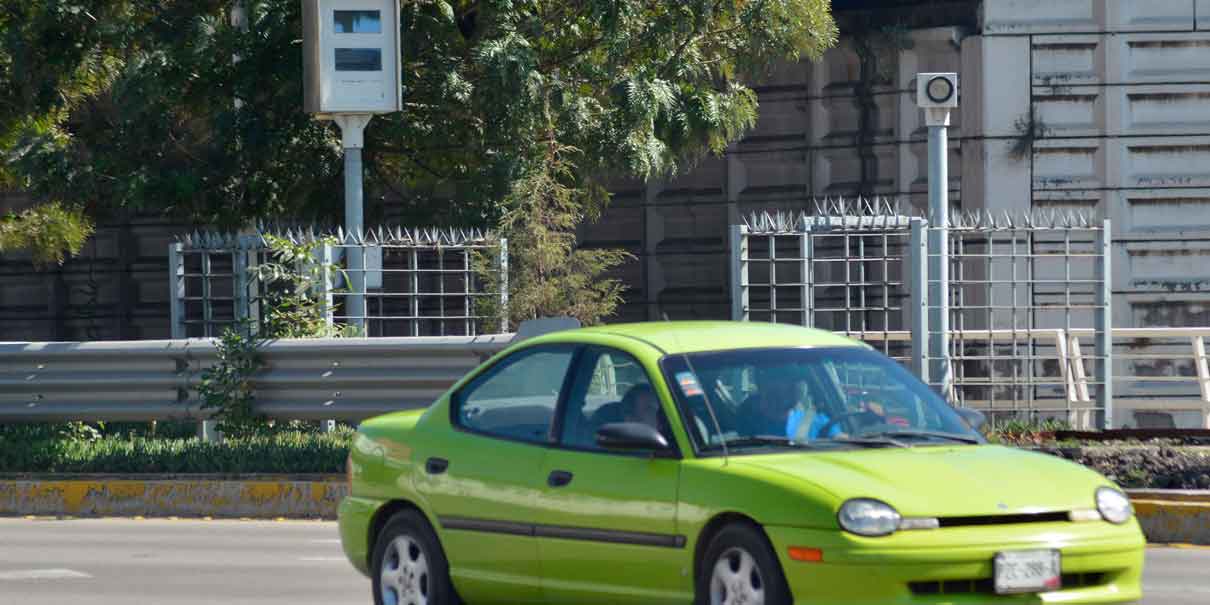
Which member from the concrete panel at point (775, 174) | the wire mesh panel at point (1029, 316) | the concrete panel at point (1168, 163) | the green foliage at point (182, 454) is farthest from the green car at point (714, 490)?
the concrete panel at point (775, 174)

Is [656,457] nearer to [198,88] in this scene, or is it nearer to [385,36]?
[385,36]

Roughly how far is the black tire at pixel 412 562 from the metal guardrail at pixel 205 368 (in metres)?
6.83

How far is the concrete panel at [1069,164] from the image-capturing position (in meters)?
21.8

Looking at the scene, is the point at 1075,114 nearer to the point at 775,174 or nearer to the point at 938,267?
the point at 775,174

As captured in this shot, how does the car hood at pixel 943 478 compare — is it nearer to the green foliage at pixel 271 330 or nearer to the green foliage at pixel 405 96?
the green foliage at pixel 271 330

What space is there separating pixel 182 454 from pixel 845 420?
924 centimetres

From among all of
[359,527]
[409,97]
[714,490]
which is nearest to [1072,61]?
[409,97]

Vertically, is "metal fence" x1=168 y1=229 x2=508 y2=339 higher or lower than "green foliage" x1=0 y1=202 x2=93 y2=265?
lower

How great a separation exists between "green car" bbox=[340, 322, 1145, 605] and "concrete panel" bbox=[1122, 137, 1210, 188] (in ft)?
44.8

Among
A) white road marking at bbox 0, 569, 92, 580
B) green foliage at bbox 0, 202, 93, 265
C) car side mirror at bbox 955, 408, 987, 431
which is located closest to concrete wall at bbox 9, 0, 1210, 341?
green foliage at bbox 0, 202, 93, 265

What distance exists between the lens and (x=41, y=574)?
11.7 metres

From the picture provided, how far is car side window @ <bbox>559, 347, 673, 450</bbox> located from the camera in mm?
8289

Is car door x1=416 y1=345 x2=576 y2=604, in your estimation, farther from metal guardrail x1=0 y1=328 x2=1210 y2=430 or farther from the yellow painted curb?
metal guardrail x1=0 y1=328 x2=1210 y2=430

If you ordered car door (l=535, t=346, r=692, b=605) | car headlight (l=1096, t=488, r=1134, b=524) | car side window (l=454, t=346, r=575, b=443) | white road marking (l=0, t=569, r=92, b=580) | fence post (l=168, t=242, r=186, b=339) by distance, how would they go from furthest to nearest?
fence post (l=168, t=242, r=186, b=339), white road marking (l=0, t=569, r=92, b=580), car side window (l=454, t=346, r=575, b=443), car door (l=535, t=346, r=692, b=605), car headlight (l=1096, t=488, r=1134, b=524)
